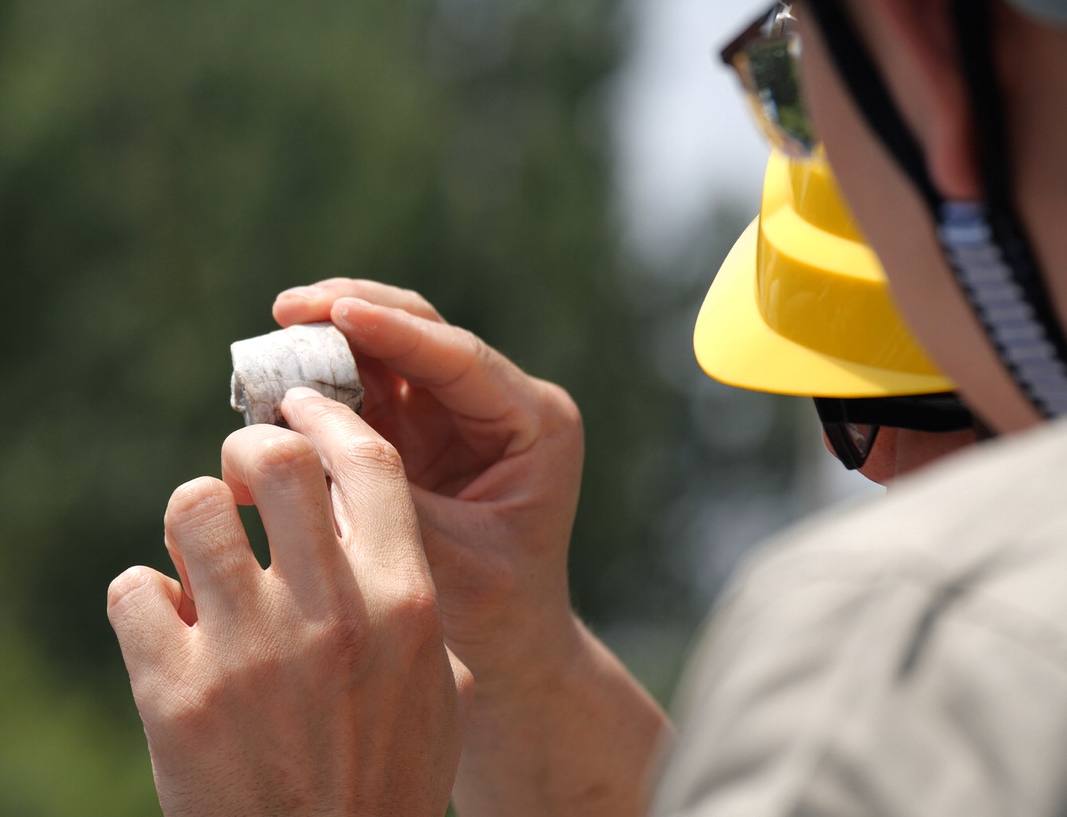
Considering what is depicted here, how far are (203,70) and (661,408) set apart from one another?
1176cm

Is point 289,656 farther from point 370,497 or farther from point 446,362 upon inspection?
point 446,362

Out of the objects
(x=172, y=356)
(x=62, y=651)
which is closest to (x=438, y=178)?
(x=172, y=356)

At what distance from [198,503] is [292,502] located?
0.47ft

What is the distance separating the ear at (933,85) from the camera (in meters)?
1.10

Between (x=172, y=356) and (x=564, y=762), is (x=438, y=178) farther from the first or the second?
(x=564, y=762)

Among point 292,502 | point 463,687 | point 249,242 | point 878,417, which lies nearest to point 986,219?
point 292,502

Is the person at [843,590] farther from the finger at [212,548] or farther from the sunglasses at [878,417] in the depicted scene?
the sunglasses at [878,417]

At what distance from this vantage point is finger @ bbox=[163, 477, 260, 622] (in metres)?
2.09

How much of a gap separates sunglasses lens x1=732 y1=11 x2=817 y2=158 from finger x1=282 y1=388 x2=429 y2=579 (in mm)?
745

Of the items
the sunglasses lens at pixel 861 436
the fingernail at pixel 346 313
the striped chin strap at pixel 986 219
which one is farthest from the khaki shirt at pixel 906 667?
the fingernail at pixel 346 313

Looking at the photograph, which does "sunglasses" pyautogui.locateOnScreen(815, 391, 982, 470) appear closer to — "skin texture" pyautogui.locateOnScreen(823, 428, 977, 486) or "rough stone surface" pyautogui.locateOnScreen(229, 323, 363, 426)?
"skin texture" pyautogui.locateOnScreen(823, 428, 977, 486)

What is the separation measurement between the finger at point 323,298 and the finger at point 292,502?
655 mm

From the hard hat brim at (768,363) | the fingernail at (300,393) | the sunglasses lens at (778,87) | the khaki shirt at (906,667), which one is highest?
the sunglasses lens at (778,87)

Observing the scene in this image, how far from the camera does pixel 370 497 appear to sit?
2277mm
